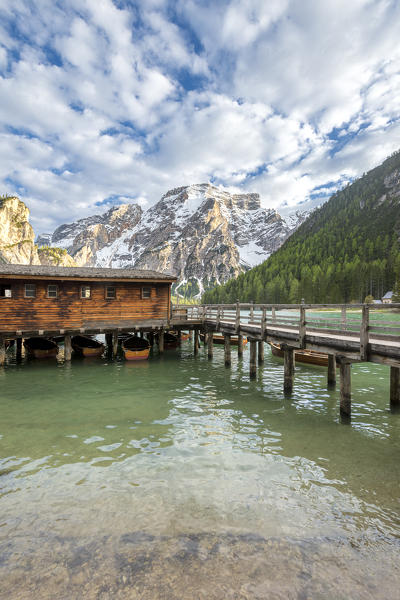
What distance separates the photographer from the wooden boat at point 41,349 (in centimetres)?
2505

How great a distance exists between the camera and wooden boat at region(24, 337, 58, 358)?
25.0 metres

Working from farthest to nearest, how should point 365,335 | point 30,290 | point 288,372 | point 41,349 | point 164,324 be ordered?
1. point 164,324
2. point 41,349
3. point 30,290
4. point 288,372
5. point 365,335

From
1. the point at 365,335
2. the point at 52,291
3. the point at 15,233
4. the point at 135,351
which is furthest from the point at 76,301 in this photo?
the point at 15,233

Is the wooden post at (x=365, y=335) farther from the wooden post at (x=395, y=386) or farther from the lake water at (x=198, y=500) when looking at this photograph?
the wooden post at (x=395, y=386)

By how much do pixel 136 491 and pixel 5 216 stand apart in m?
182

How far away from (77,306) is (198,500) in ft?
66.4

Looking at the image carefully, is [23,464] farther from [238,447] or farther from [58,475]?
[238,447]

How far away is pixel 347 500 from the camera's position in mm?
6363

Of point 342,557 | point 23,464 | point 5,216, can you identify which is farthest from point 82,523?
point 5,216

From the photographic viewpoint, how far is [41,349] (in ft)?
82.5

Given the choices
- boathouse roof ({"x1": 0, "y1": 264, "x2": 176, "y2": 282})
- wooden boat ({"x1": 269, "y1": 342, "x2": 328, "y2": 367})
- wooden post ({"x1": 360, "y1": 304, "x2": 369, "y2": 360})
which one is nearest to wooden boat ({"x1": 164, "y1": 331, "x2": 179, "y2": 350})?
boathouse roof ({"x1": 0, "y1": 264, "x2": 176, "y2": 282})

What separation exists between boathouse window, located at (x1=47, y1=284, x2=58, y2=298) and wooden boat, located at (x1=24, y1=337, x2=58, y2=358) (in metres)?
5.33

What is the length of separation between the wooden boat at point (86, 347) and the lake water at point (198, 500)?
12.1 meters

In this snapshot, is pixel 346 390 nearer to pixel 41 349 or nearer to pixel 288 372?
pixel 288 372
